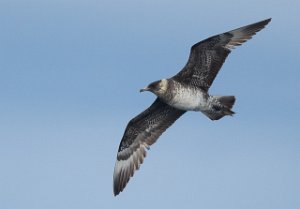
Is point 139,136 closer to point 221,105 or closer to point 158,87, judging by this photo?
point 158,87

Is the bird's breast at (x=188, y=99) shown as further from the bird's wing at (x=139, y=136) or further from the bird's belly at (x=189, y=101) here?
the bird's wing at (x=139, y=136)

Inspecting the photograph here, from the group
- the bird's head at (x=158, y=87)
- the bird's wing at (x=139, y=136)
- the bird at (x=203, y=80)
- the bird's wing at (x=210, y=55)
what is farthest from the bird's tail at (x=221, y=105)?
the bird's wing at (x=139, y=136)

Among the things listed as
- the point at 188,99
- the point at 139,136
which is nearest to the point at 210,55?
the point at 188,99

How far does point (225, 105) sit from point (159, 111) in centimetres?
174

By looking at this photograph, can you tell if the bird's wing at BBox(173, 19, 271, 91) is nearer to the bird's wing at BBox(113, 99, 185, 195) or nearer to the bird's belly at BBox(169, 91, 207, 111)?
the bird's belly at BBox(169, 91, 207, 111)

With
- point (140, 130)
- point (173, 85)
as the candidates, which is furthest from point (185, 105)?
point (140, 130)

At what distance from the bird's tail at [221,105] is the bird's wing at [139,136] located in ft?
3.92

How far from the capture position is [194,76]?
17.1m

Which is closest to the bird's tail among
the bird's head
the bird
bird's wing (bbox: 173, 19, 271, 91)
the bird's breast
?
the bird

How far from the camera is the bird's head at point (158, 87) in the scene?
16.7 metres

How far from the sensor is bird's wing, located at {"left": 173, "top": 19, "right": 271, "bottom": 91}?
16.8 m

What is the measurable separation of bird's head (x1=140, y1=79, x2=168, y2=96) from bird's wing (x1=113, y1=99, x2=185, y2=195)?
44.7 inches

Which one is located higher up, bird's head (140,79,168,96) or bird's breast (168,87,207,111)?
bird's head (140,79,168,96)

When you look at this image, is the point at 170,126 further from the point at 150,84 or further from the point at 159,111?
the point at 150,84
